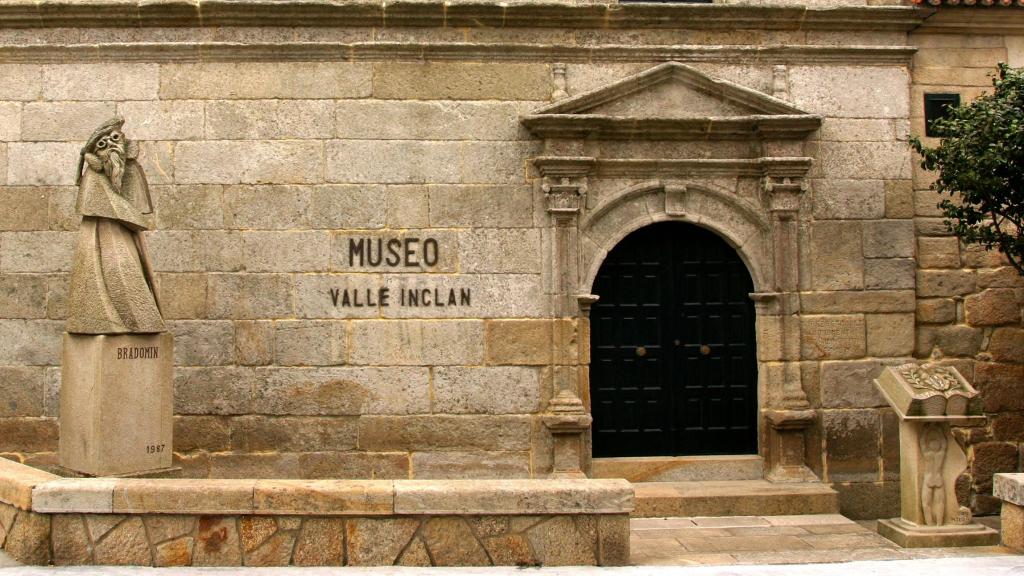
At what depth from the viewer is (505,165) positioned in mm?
7969

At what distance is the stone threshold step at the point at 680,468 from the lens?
7.93 m

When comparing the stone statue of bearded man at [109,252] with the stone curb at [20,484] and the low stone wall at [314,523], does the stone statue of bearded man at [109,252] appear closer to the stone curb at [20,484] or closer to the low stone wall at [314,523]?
the stone curb at [20,484]

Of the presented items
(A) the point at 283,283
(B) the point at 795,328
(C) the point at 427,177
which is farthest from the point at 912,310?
(A) the point at 283,283

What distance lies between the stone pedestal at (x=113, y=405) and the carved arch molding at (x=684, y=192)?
328 centimetres

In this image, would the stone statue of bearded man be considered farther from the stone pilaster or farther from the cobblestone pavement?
the stone pilaster

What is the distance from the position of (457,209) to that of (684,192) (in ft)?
6.89

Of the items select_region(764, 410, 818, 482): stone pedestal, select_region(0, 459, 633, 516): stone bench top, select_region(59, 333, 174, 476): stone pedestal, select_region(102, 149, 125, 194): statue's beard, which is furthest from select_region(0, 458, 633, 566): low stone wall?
select_region(764, 410, 818, 482): stone pedestal

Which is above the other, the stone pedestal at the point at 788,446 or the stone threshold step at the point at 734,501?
the stone pedestal at the point at 788,446

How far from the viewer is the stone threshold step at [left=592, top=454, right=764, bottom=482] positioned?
793 cm

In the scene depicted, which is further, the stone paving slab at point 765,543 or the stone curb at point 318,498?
the stone paving slab at point 765,543

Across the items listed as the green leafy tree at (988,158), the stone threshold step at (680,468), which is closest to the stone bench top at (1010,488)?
the green leafy tree at (988,158)

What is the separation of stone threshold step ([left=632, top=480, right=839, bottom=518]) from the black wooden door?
23.3 inches

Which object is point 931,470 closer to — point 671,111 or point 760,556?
point 760,556

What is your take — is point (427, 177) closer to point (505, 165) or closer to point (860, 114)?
point (505, 165)
